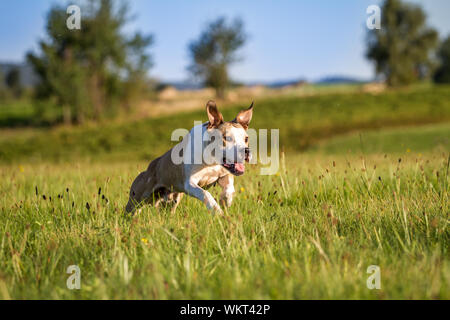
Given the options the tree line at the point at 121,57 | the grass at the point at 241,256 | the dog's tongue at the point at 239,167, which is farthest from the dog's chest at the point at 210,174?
the tree line at the point at 121,57

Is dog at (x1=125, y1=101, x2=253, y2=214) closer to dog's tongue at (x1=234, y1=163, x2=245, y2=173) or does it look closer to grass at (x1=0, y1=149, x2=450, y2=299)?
dog's tongue at (x1=234, y1=163, x2=245, y2=173)

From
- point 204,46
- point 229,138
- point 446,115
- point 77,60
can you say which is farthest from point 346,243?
point 204,46

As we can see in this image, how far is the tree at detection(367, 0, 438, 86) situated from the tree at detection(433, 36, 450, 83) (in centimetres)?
1976

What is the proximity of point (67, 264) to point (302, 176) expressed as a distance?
4.97m

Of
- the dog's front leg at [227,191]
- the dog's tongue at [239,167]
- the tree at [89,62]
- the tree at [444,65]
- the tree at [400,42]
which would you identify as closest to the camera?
the dog's tongue at [239,167]

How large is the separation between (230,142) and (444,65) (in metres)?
95.2

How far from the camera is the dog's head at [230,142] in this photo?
232 inches

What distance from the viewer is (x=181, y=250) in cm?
441

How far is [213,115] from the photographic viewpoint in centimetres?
610

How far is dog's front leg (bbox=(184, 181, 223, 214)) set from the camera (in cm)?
555

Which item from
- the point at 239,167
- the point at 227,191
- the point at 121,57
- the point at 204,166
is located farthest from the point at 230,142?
the point at 121,57

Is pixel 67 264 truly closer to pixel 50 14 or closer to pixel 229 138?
pixel 229 138

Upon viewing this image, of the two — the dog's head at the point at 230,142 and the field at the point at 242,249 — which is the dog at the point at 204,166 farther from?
the field at the point at 242,249
